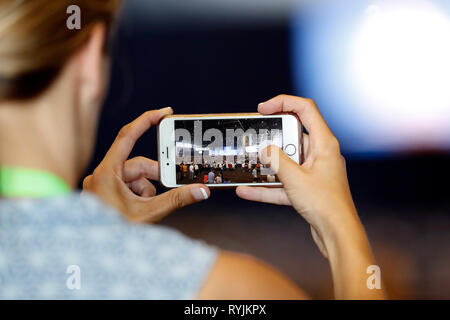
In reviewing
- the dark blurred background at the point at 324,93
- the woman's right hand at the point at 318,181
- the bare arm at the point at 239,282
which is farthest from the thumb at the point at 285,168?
the dark blurred background at the point at 324,93

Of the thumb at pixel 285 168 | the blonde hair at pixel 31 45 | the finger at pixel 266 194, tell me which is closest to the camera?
the blonde hair at pixel 31 45

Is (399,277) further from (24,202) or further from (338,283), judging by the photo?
(24,202)

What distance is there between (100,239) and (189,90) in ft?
3.33

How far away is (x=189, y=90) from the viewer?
1.30m

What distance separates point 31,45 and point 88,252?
23 cm

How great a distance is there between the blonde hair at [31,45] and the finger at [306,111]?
0.44m

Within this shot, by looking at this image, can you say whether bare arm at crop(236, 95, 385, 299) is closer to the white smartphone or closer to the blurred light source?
the white smartphone

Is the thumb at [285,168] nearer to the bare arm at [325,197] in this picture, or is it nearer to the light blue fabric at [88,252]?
the bare arm at [325,197]

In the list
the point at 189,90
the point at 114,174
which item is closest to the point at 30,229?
the point at 114,174

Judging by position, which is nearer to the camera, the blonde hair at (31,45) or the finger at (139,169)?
the blonde hair at (31,45)

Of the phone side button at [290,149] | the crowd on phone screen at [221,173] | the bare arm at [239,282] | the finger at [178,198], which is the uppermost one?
the phone side button at [290,149]

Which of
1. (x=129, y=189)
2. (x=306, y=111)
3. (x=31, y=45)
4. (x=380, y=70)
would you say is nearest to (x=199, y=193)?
(x=129, y=189)

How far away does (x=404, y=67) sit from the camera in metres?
1.19

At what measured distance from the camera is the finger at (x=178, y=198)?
694 millimetres
